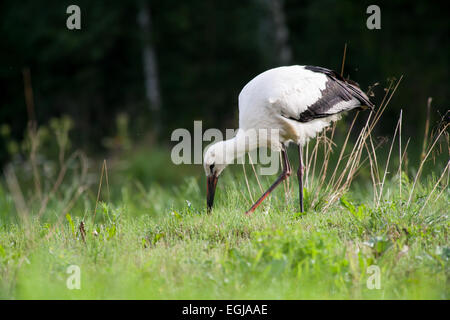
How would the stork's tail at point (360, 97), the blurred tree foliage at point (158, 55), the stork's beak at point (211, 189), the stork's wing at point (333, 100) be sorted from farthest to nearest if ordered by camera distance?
the blurred tree foliage at point (158, 55) < the stork's tail at point (360, 97) < the stork's wing at point (333, 100) < the stork's beak at point (211, 189)

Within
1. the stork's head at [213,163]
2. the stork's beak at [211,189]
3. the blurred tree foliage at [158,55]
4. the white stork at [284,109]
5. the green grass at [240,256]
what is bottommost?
the green grass at [240,256]

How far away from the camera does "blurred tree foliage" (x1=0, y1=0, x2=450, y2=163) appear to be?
16.6m

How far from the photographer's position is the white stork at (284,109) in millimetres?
5441

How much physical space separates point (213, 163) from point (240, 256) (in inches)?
65.1

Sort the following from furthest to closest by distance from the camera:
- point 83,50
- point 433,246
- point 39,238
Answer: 1. point 83,50
2. point 39,238
3. point 433,246

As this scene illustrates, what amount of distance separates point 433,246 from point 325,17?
12.5m

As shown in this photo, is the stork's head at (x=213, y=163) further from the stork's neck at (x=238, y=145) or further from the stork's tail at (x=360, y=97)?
the stork's tail at (x=360, y=97)

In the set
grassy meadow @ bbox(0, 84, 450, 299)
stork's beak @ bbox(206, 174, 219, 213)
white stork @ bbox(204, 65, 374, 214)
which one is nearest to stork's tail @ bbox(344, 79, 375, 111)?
Result: white stork @ bbox(204, 65, 374, 214)

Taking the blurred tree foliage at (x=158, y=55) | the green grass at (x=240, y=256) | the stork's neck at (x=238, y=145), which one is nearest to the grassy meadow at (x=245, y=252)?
the green grass at (x=240, y=256)

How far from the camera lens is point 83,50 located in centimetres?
1797

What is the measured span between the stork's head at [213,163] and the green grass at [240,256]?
0.49 m

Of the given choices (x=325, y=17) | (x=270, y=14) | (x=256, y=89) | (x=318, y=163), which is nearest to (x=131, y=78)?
(x=270, y=14)

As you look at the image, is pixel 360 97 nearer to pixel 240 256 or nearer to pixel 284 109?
pixel 284 109
